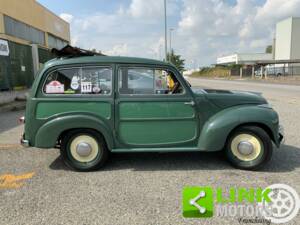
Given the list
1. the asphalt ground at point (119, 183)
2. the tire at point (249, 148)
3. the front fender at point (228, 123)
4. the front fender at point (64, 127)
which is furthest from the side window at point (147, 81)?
the asphalt ground at point (119, 183)

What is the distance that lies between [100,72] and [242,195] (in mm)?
2719

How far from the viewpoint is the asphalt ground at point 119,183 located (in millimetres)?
3020

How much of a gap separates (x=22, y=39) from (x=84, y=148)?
809 inches

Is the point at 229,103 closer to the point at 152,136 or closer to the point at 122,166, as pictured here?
the point at 152,136

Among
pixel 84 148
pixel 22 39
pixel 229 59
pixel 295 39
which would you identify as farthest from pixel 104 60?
pixel 229 59

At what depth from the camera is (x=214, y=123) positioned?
4.18 meters

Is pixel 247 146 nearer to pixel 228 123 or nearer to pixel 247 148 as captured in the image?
pixel 247 148

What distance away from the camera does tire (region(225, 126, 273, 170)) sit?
4203 mm

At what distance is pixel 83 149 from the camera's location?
429 cm

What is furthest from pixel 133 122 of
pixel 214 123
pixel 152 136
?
pixel 214 123

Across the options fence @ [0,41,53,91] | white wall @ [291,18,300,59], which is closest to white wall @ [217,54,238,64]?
white wall @ [291,18,300,59]

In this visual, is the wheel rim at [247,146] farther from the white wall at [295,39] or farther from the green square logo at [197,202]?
the white wall at [295,39]

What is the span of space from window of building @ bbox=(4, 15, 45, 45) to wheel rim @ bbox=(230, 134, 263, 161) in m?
19.6

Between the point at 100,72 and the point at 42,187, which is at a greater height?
the point at 100,72
